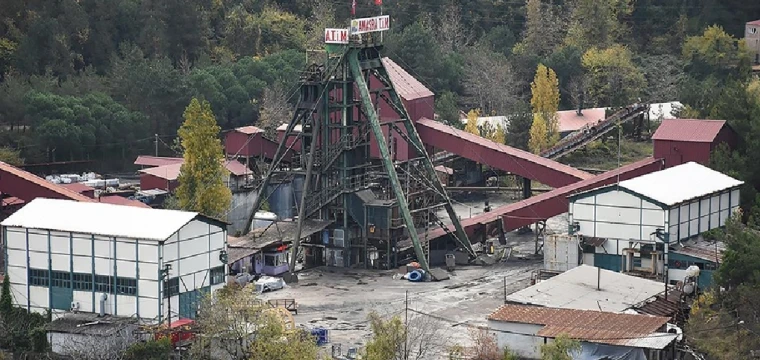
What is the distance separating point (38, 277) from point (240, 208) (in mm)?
16482

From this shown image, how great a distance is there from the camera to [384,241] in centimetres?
6159

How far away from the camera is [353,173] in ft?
207

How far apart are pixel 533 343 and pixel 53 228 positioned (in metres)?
14.7

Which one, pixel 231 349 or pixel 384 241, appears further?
pixel 384 241

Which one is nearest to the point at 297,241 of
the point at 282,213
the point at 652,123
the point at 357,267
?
the point at 357,267

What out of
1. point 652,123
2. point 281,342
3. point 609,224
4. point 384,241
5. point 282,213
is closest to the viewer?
point 281,342

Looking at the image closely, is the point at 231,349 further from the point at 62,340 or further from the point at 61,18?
the point at 61,18

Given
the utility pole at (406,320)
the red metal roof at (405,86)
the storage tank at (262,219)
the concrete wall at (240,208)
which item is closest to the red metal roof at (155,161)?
the concrete wall at (240,208)

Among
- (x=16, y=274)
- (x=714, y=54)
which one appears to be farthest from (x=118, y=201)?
(x=714, y=54)

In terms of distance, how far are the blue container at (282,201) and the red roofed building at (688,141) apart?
14.5m

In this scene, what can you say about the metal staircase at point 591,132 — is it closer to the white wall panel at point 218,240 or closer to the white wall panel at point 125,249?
the white wall panel at point 218,240

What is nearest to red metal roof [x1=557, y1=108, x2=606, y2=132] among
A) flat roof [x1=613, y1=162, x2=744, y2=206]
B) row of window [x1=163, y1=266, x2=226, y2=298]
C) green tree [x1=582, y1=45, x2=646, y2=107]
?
green tree [x1=582, y1=45, x2=646, y2=107]

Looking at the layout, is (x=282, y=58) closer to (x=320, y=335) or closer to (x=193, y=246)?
(x=193, y=246)

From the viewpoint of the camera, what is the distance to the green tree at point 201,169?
61812 millimetres
